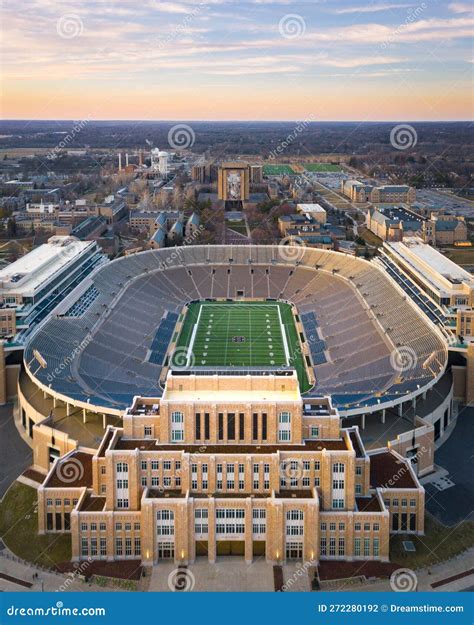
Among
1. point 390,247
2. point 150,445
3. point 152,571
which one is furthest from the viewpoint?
point 390,247

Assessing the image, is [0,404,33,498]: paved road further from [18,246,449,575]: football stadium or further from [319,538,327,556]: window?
[319,538,327,556]: window

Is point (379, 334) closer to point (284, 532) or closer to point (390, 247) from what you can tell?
point (390, 247)

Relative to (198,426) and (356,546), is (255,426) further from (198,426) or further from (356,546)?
(356,546)

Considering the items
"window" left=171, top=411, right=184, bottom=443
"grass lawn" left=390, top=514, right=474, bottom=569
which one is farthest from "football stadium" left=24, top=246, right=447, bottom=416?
"grass lawn" left=390, top=514, right=474, bottom=569

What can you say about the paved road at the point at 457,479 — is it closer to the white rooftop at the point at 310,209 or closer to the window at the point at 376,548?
the window at the point at 376,548

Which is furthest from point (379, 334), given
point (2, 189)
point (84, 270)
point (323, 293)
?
point (2, 189)

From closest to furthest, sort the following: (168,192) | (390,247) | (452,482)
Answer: (452,482) → (390,247) → (168,192)
